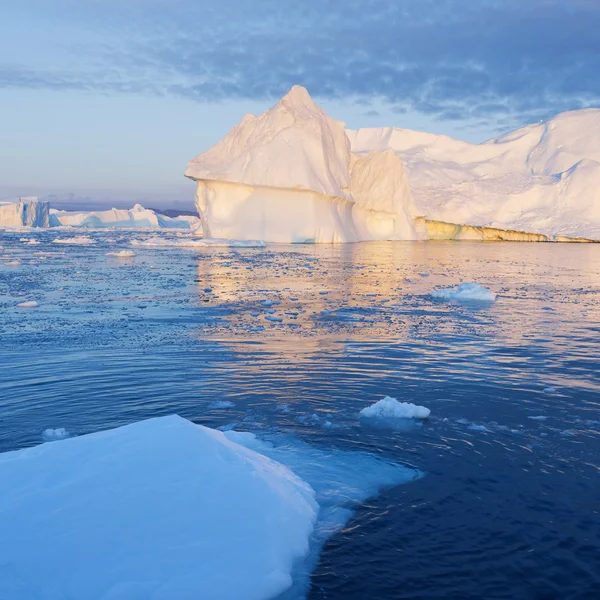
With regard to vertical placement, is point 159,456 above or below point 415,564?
above

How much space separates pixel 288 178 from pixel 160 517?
3198cm

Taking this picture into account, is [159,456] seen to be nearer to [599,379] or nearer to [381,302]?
[599,379]

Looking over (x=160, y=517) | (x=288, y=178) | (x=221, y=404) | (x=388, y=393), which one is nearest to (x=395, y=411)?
(x=388, y=393)

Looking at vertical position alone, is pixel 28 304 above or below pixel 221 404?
above

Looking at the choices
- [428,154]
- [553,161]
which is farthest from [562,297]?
[428,154]

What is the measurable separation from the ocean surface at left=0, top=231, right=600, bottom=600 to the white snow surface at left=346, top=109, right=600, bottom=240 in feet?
104

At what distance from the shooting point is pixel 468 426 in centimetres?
612

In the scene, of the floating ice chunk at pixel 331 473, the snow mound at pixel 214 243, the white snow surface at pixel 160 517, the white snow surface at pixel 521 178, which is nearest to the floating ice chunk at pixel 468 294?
the floating ice chunk at pixel 331 473

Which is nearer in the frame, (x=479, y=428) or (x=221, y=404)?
(x=479, y=428)

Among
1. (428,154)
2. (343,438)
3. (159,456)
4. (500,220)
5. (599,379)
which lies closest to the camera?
(159,456)

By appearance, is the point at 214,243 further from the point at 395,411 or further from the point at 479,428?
the point at 479,428

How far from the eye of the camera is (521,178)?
166 ft

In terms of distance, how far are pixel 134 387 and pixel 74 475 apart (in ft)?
11.0

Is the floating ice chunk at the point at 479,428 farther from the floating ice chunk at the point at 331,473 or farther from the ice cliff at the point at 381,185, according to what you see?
the ice cliff at the point at 381,185
